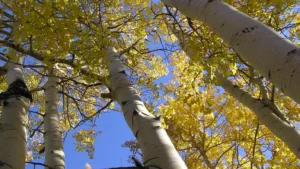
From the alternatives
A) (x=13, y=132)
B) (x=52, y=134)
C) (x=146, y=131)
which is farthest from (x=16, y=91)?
(x=146, y=131)

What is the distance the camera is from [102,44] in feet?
11.1

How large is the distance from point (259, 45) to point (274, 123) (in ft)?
7.19

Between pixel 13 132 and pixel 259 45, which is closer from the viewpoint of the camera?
pixel 259 45

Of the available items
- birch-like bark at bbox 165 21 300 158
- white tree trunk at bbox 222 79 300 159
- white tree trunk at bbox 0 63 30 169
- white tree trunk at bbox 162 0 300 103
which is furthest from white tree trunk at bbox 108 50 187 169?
white tree trunk at bbox 222 79 300 159

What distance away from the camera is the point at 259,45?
5.15ft

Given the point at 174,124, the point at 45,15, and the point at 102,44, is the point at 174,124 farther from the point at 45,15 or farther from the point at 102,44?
the point at 45,15

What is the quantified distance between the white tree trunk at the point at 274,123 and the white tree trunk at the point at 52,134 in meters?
2.59

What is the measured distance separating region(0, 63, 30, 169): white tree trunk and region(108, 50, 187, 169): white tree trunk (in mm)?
937

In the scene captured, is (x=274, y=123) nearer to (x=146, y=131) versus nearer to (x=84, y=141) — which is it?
(x=146, y=131)

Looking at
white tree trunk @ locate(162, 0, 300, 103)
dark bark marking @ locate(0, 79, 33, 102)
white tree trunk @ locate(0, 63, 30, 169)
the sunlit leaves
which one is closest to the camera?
white tree trunk @ locate(162, 0, 300, 103)

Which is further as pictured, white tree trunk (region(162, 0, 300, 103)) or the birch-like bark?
the birch-like bark

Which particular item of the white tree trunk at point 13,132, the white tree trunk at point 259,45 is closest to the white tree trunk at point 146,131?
the white tree trunk at point 259,45

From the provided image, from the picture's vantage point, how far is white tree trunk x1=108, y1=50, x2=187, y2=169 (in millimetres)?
1863

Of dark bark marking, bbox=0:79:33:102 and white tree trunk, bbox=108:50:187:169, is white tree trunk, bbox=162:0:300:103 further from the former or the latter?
dark bark marking, bbox=0:79:33:102
